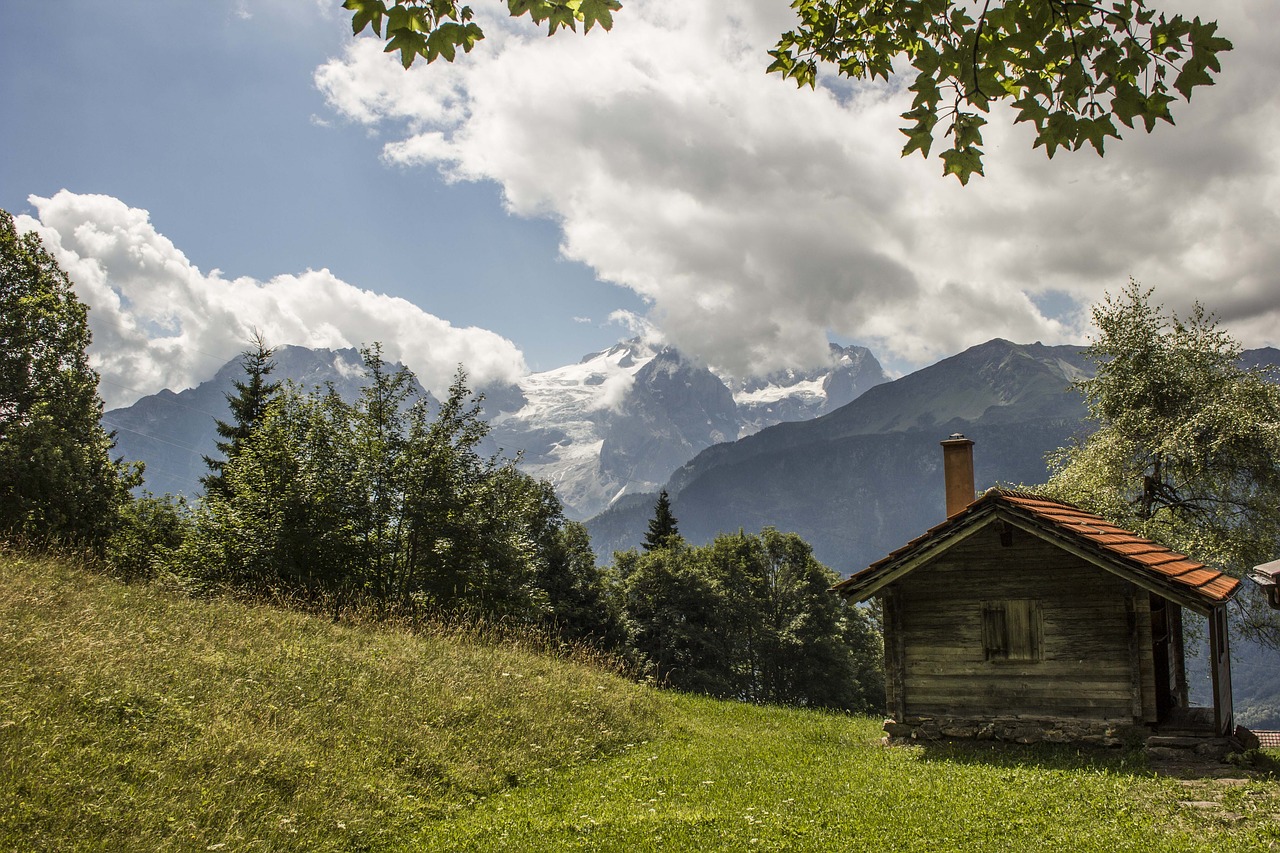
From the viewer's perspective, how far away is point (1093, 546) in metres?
14.5

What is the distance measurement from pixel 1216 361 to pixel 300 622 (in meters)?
31.0

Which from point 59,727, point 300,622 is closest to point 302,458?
point 300,622

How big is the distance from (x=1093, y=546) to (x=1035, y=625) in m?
2.21

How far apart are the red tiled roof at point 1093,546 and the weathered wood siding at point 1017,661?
0.66 meters

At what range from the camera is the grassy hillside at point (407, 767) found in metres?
7.68

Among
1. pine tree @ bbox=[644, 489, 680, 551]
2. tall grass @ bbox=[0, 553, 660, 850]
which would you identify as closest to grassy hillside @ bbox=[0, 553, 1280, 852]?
tall grass @ bbox=[0, 553, 660, 850]

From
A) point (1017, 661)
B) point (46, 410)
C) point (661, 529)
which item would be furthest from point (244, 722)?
Result: point (661, 529)

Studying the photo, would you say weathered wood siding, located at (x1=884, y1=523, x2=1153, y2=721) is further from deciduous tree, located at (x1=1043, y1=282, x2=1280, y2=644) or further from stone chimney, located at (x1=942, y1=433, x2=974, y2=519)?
deciduous tree, located at (x1=1043, y1=282, x2=1280, y2=644)

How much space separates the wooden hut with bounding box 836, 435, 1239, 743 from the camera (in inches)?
574

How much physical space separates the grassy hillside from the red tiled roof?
11.6 feet

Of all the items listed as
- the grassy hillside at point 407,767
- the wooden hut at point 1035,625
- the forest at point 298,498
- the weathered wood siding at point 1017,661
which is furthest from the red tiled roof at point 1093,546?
the forest at point 298,498

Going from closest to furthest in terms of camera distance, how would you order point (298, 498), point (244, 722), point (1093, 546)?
point (244, 722)
point (1093, 546)
point (298, 498)

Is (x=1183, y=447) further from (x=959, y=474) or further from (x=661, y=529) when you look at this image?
(x=661, y=529)

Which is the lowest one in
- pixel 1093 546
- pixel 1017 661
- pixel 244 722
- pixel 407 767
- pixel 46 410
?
pixel 407 767
